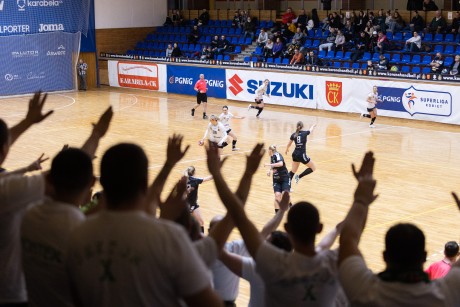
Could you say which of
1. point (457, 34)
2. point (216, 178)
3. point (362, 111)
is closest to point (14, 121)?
point (362, 111)

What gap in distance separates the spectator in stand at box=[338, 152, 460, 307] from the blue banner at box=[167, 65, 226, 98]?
31.9 m

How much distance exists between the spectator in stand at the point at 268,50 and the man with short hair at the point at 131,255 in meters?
33.2

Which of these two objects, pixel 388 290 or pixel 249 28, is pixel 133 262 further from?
pixel 249 28

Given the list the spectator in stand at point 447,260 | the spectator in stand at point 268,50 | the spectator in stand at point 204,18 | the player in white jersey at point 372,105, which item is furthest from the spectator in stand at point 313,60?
the spectator in stand at point 447,260

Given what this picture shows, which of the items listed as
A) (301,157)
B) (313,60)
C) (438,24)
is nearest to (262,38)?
(313,60)

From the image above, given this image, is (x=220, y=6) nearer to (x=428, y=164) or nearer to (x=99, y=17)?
(x=99, y=17)

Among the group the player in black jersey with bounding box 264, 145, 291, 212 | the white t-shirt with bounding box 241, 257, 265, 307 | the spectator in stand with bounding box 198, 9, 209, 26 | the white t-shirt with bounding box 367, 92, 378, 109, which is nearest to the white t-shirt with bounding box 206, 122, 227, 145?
the player in black jersey with bounding box 264, 145, 291, 212

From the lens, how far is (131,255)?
293 centimetres

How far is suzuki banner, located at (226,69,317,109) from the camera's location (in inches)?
1237

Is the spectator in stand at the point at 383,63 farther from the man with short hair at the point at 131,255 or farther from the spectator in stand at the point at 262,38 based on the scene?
the man with short hair at the point at 131,255

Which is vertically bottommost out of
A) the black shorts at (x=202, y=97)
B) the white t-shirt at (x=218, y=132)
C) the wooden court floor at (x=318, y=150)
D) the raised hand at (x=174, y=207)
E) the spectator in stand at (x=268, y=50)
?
the wooden court floor at (x=318, y=150)

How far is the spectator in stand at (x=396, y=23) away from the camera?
33.2 m

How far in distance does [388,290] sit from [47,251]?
160 cm

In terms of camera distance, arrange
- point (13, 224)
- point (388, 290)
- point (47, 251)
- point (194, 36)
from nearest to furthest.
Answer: point (388, 290) → point (47, 251) → point (13, 224) → point (194, 36)
